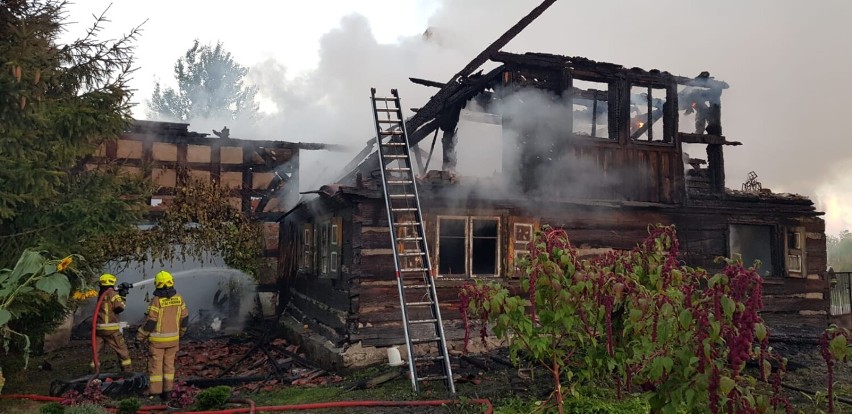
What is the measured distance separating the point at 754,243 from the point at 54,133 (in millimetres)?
14112

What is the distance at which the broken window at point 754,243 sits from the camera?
520 inches

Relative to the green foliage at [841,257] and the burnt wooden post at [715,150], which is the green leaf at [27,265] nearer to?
the burnt wooden post at [715,150]

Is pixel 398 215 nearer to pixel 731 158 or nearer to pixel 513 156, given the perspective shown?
pixel 513 156

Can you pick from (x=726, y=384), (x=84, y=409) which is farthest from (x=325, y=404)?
(x=726, y=384)

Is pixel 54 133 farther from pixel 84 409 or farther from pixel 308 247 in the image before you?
pixel 308 247

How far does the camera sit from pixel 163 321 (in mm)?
8688

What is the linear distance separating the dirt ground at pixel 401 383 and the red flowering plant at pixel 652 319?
1.82m

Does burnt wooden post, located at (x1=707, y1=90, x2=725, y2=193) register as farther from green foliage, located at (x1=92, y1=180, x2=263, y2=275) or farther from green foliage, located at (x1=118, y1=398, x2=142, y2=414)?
green foliage, located at (x1=92, y1=180, x2=263, y2=275)

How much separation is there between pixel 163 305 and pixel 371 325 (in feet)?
11.9

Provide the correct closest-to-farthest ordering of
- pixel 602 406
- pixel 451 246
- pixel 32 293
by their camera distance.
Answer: pixel 602 406
pixel 32 293
pixel 451 246

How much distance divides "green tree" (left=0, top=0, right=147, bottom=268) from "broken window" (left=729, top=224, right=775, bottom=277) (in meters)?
12.5

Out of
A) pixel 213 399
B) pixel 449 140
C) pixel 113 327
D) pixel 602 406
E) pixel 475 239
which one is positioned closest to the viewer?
pixel 602 406

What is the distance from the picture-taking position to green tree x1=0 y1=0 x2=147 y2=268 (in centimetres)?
716

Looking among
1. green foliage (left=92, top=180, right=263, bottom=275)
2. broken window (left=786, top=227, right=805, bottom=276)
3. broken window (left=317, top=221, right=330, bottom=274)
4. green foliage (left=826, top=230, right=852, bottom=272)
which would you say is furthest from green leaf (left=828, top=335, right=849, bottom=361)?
green foliage (left=826, top=230, right=852, bottom=272)
